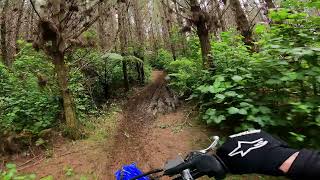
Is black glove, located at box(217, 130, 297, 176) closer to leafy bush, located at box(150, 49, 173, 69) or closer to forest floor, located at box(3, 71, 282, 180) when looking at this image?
forest floor, located at box(3, 71, 282, 180)

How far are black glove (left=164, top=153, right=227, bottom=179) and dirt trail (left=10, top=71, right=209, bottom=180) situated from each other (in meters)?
5.37

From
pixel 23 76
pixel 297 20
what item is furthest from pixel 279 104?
pixel 23 76

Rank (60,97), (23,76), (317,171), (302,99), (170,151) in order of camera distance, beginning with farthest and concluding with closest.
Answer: (23,76)
(60,97)
(170,151)
(302,99)
(317,171)

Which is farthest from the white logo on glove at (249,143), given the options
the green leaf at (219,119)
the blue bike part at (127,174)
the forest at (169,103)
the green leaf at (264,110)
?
the green leaf at (219,119)

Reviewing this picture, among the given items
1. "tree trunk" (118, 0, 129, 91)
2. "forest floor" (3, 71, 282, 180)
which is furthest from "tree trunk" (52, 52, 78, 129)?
"tree trunk" (118, 0, 129, 91)

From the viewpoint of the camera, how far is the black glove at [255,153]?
142cm

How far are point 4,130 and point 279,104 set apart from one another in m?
6.60

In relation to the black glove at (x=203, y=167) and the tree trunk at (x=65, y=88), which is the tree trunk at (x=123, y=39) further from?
the black glove at (x=203, y=167)

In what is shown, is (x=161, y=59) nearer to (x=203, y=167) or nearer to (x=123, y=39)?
(x=123, y=39)

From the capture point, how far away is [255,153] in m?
1.46

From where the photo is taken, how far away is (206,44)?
30.2 ft

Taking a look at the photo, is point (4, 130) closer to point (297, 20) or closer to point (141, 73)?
point (297, 20)

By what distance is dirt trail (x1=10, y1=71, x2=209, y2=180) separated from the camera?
711 centimetres

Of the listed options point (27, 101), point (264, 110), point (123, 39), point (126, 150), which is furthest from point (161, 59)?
point (264, 110)
